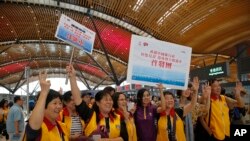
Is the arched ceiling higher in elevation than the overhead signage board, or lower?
higher

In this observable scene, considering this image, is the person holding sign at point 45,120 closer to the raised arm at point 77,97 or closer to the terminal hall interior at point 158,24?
the raised arm at point 77,97

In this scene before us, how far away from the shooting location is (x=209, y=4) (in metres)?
20.2

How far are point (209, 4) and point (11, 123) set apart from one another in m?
15.4

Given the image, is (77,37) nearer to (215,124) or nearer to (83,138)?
(83,138)

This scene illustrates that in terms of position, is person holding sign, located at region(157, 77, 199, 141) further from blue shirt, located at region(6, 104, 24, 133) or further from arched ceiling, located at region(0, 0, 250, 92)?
arched ceiling, located at region(0, 0, 250, 92)

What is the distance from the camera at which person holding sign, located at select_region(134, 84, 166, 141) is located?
4.71m

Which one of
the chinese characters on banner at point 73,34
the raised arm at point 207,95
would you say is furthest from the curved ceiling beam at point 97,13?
the raised arm at point 207,95

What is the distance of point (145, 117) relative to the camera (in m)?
4.80

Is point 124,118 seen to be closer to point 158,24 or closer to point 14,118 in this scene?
point 14,118

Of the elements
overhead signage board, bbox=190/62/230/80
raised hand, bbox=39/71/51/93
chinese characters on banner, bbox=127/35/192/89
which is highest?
overhead signage board, bbox=190/62/230/80

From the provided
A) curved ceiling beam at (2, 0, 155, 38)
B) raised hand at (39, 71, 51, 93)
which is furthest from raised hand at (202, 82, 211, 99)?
curved ceiling beam at (2, 0, 155, 38)

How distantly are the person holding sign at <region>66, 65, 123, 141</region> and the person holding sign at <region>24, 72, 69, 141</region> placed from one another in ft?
2.09

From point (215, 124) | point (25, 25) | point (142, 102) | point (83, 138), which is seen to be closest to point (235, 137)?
point (215, 124)

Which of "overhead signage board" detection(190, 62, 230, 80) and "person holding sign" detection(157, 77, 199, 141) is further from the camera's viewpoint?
"overhead signage board" detection(190, 62, 230, 80)
